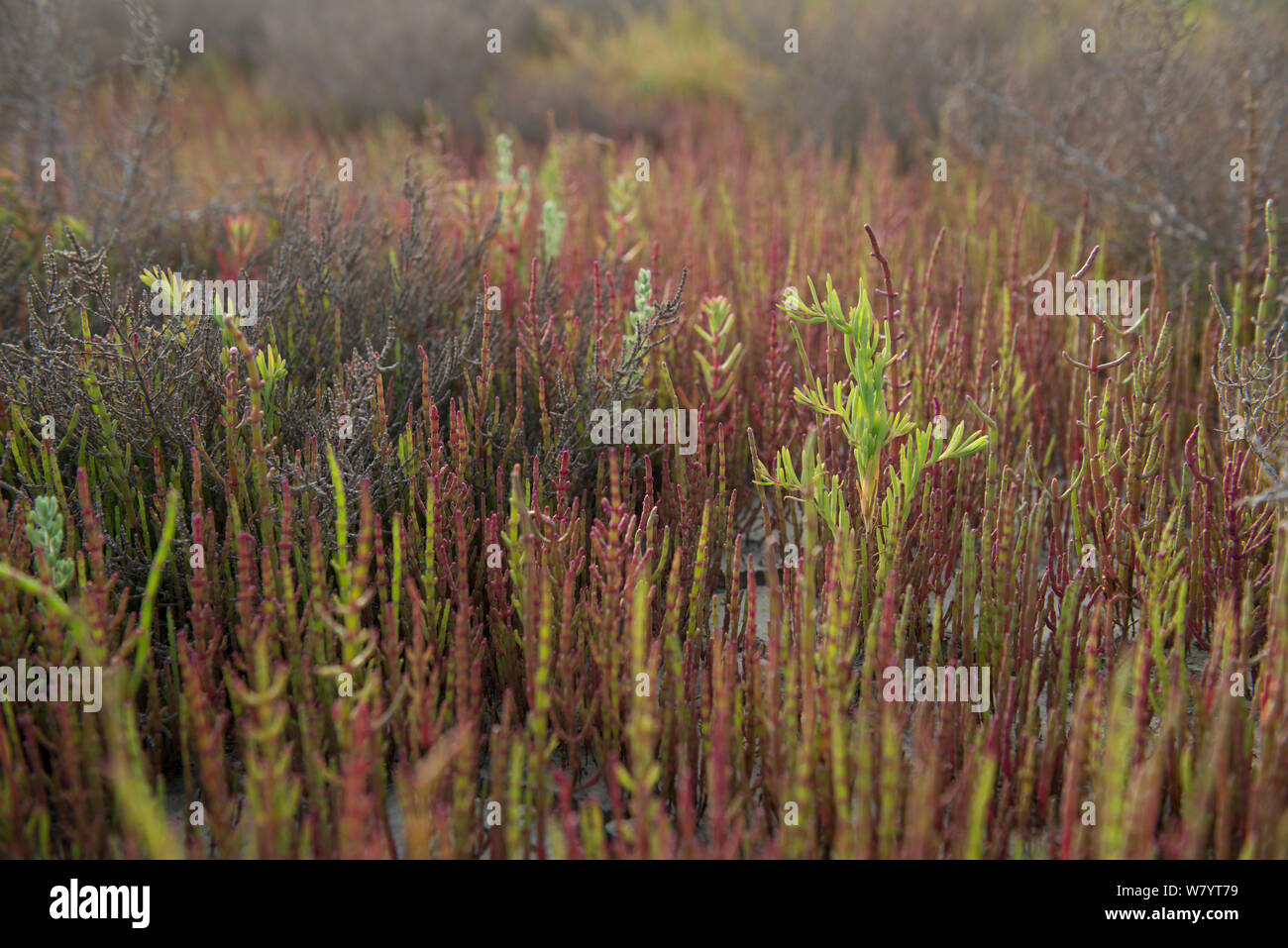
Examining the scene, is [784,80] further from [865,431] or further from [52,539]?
[52,539]

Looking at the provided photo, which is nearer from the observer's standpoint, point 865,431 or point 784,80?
Answer: point 865,431

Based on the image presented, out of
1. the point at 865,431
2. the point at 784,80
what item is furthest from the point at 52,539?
the point at 784,80

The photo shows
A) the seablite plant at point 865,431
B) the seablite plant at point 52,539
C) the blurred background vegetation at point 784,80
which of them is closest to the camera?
the seablite plant at point 52,539

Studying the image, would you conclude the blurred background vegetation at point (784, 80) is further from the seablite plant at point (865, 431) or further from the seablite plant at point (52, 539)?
the seablite plant at point (52, 539)

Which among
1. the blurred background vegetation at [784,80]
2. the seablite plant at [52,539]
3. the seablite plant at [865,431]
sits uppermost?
the blurred background vegetation at [784,80]

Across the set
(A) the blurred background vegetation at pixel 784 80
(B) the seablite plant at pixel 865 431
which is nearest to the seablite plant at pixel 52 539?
(B) the seablite plant at pixel 865 431

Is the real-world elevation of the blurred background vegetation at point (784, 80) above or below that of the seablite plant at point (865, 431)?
above

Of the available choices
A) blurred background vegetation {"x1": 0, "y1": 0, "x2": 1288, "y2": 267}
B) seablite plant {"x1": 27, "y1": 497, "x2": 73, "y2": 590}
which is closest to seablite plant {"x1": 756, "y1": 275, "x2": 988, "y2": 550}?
seablite plant {"x1": 27, "y1": 497, "x2": 73, "y2": 590}

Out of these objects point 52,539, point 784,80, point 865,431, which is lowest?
point 52,539

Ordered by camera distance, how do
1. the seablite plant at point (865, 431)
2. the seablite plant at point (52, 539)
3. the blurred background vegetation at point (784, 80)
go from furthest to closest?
1. the blurred background vegetation at point (784, 80)
2. the seablite plant at point (865, 431)
3. the seablite plant at point (52, 539)

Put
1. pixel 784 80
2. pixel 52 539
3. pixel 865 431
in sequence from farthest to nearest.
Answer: pixel 784 80 → pixel 865 431 → pixel 52 539

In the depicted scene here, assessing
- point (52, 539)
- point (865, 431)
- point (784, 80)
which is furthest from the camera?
point (784, 80)

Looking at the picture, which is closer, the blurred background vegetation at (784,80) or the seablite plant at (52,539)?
the seablite plant at (52,539)

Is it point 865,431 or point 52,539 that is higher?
point 865,431
